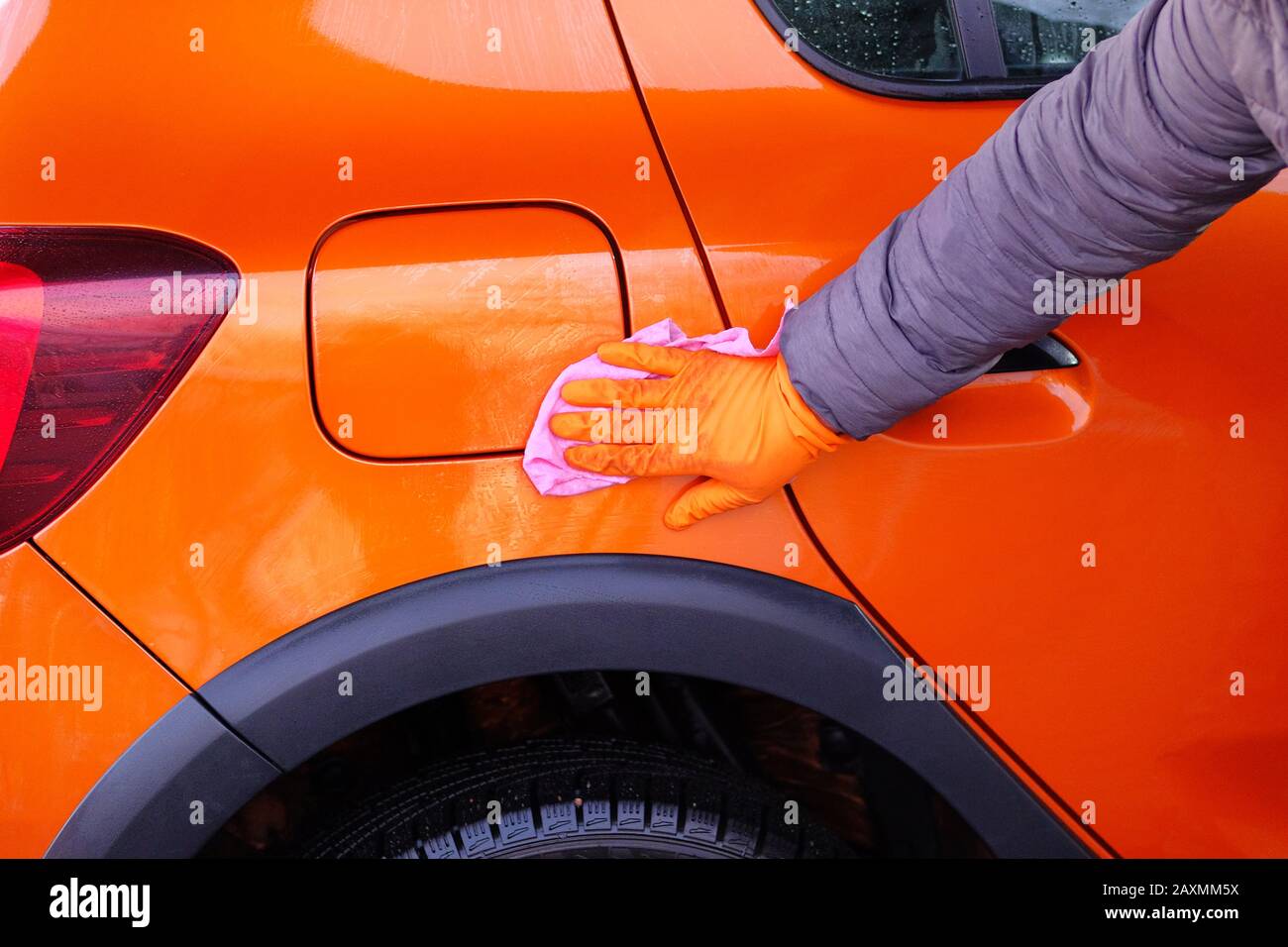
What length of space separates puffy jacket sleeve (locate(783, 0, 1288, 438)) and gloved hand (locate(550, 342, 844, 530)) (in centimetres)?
5

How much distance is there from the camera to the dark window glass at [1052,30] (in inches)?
52.4

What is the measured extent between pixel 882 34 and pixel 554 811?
1.13 metres

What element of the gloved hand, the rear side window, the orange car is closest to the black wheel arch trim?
the orange car

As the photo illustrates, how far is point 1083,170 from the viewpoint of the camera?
3.63 ft

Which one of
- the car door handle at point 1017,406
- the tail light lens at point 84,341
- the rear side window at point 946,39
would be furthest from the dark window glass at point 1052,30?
the tail light lens at point 84,341

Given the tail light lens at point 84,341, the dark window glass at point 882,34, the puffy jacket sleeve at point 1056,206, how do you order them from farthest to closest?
the dark window glass at point 882,34 < the tail light lens at point 84,341 < the puffy jacket sleeve at point 1056,206

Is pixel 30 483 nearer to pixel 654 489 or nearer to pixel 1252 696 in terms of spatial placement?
pixel 654 489

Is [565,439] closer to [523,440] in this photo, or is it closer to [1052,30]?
[523,440]

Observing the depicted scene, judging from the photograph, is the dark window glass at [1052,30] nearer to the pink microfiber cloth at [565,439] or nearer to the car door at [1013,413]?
the car door at [1013,413]

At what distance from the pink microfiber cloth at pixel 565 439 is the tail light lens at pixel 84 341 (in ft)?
1.34

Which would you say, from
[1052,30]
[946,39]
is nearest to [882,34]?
[946,39]

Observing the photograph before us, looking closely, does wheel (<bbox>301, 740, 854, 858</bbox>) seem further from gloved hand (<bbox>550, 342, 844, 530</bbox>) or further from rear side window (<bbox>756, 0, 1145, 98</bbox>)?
rear side window (<bbox>756, 0, 1145, 98</bbox>)
